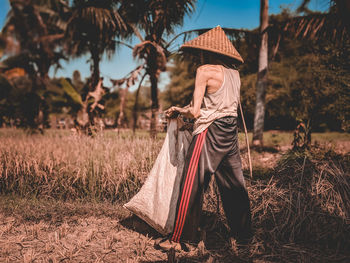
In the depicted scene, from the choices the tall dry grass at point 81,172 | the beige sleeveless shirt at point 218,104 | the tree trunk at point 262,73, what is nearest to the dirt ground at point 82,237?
the tall dry grass at point 81,172

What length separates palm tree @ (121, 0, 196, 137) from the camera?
748 centimetres

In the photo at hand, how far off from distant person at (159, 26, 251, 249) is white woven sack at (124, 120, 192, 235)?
199 millimetres

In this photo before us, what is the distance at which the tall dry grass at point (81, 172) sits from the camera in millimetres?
3676

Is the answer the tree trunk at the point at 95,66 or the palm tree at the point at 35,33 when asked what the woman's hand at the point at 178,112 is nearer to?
the tree trunk at the point at 95,66

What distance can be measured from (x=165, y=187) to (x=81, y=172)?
2020 mm

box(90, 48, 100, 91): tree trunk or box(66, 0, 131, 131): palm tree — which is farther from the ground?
box(66, 0, 131, 131): palm tree

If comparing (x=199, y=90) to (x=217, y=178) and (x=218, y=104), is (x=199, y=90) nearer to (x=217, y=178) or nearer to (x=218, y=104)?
(x=218, y=104)

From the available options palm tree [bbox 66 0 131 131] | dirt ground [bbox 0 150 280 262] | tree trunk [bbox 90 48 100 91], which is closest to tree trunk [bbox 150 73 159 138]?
palm tree [bbox 66 0 131 131]

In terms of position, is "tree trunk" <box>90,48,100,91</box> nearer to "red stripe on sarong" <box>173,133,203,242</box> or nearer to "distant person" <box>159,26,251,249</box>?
"distant person" <box>159,26,251,249</box>

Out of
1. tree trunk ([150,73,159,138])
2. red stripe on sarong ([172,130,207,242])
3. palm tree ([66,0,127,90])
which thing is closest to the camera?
red stripe on sarong ([172,130,207,242])

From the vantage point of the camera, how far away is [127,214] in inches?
119

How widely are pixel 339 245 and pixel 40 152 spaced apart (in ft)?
14.9

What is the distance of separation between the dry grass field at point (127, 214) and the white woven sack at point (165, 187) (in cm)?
27

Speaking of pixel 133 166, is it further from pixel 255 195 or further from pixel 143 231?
pixel 255 195
